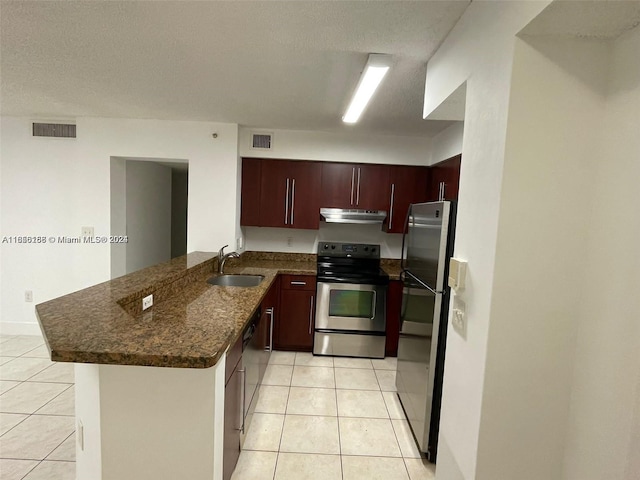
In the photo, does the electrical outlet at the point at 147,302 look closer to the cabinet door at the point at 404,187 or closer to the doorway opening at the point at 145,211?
the doorway opening at the point at 145,211

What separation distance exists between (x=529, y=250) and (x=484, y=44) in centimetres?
80

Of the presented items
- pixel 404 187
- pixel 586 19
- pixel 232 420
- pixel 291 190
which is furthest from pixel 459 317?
pixel 291 190

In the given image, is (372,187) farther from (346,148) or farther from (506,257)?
(506,257)

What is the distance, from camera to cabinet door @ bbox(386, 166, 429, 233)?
356cm

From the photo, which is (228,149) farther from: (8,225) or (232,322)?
(8,225)

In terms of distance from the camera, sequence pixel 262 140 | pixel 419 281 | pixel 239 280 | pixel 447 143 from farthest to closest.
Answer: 1. pixel 262 140
2. pixel 447 143
3. pixel 239 280
4. pixel 419 281

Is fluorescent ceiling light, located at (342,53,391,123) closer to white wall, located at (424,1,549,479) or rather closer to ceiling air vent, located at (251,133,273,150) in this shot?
white wall, located at (424,1,549,479)

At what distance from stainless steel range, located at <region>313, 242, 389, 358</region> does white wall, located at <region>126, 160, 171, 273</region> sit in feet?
8.04

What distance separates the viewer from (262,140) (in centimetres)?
350

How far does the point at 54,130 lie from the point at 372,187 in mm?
3474

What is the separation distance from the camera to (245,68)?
1990mm

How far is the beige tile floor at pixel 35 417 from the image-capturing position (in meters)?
1.80

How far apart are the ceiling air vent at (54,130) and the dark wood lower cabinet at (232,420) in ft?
10.7

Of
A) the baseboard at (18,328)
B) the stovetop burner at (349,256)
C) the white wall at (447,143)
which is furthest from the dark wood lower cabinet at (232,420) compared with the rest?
the baseboard at (18,328)
